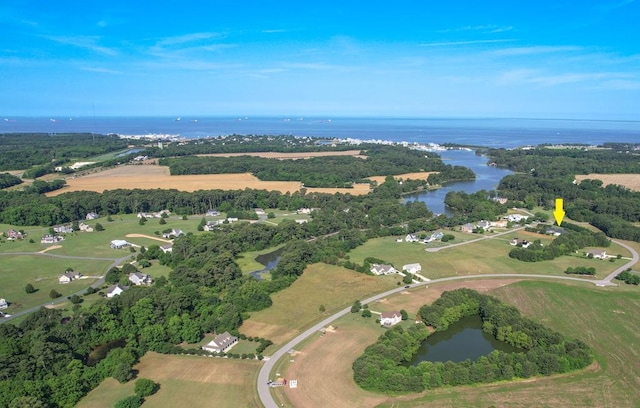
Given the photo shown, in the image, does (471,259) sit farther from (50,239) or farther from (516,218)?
(50,239)

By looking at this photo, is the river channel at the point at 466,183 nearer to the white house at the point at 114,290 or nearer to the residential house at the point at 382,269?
the residential house at the point at 382,269

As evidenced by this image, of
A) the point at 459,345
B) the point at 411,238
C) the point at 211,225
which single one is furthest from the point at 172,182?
the point at 459,345

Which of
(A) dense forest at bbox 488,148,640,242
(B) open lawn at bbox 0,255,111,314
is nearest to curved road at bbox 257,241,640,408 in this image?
(A) dense forest at bbox 488,148,640,242

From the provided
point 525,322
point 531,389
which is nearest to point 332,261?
point 525,322

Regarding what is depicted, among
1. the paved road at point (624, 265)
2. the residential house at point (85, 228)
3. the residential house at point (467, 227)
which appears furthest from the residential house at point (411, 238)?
the residential house at point (85, 228)

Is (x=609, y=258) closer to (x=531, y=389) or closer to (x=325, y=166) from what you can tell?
(x=531, y=389)

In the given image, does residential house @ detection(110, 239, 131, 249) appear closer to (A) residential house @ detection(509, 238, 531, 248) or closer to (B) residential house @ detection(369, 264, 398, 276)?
(B) residential house @ detection(369, 264, 398, 276)
